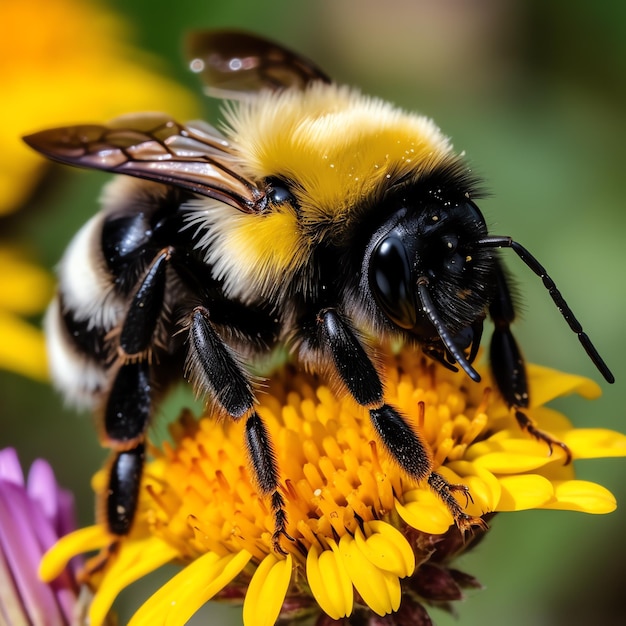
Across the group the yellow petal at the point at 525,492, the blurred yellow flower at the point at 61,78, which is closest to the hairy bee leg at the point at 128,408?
the yellow petal at the point at 525,492

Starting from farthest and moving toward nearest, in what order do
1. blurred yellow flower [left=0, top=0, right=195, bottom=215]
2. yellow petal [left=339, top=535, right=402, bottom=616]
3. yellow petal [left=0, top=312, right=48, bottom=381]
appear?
1. blurred yellow flower [left=0, top=0, right=195, bottom=215]
2. yellow petal [left=0, top=312, right=48, bottom=381]
3. yellow petal [left=339, top=535, right=402, bottom=616]

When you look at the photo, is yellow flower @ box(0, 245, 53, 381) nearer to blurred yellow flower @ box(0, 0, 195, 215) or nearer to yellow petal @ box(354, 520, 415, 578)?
blurred yellow flower @ box(0, 0, 195, 215)

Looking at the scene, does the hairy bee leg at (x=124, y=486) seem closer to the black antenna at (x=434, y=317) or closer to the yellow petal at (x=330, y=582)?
the yellow petal at (x=330, y=582)

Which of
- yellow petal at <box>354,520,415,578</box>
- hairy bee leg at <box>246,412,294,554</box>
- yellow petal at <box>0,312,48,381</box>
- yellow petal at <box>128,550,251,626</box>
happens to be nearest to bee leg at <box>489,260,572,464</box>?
yellow petal at <box>354,520,415,578</box>

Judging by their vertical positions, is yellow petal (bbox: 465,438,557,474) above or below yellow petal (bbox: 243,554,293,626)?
above

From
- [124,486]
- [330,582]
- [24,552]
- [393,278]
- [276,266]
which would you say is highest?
[393,278]

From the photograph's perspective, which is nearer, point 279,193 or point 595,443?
point 279,193

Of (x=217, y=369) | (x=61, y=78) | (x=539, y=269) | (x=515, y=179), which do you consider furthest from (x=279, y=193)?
(x=515, y=179)

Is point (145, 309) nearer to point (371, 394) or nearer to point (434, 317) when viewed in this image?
point (371, 394)
